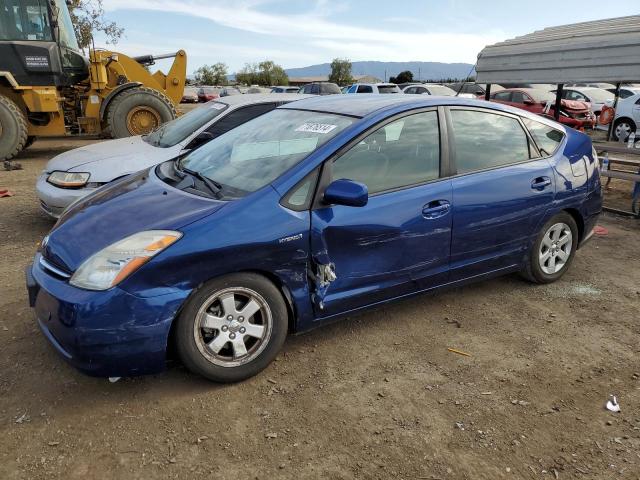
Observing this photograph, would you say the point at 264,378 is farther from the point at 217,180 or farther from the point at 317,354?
the point at 217,180

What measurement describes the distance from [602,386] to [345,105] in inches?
95.7

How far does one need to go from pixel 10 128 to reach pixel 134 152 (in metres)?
5.52

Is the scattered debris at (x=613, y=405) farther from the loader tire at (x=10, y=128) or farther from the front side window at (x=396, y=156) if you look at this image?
the loader tire at (x=10, y=128)

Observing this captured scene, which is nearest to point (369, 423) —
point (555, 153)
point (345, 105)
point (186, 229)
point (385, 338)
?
point (385, 338)

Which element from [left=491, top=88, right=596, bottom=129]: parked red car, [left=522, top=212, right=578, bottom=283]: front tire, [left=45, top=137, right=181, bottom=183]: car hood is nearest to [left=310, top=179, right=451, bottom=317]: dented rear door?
[left=522, top=212, right=578, bottom=283]: front tire

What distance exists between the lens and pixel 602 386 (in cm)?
296

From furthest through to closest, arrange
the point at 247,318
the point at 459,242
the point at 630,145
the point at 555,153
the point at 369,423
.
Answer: the point at 630,145 < the point at 555,153 < the point at 459,242 < the point at 247,318 < the point at 369,423

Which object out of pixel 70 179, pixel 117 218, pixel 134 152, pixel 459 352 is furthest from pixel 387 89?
pixel 117 218

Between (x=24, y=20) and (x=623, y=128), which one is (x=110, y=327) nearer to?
(x=24, y=20)

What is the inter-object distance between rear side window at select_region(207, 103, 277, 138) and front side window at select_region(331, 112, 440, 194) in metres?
2.59

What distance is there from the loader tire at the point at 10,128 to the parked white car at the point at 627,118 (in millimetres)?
14360

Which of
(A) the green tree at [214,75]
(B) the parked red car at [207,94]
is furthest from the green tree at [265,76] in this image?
(B) the parked red car at [207,94]

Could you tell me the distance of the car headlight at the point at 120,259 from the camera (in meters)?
2.56

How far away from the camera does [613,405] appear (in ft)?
9.12
